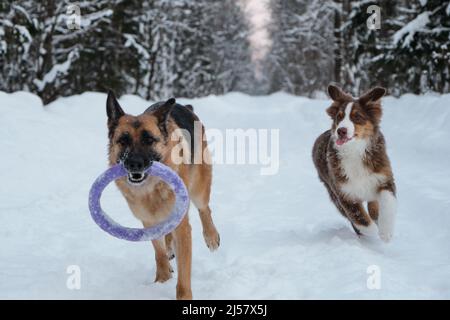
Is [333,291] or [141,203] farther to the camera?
[141,203]

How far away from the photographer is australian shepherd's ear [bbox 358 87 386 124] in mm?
5699

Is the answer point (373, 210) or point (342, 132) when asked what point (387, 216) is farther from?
point (342, 132)

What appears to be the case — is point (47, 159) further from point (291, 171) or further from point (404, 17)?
point (404, 17)

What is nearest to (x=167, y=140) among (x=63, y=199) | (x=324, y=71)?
(x=63, y=199)

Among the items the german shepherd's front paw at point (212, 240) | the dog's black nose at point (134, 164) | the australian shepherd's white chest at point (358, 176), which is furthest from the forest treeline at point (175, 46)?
the dog's black nose at point (134, 164)

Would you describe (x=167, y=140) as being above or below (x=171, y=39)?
below

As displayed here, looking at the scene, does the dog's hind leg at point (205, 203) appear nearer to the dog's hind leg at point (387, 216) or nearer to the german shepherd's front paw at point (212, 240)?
the german shepherd's front paw at point (212, 240)

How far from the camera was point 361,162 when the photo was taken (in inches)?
226

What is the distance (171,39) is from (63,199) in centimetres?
3061

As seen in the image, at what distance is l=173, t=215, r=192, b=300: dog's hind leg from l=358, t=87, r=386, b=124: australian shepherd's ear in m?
2.60

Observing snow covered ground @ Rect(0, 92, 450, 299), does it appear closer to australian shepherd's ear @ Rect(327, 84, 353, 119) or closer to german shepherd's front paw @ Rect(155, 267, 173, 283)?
german shepherd's front paw @ Rect(155, 267, 173, 283)

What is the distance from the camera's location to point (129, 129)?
4.34m

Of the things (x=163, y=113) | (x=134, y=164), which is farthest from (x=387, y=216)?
(x=134, y=164)

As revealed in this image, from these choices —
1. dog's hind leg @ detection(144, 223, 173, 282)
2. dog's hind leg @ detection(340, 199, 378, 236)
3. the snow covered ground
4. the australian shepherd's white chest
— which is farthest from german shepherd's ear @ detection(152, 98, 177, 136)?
dog's hind leg @ detection(340, 199, 378, 236)
